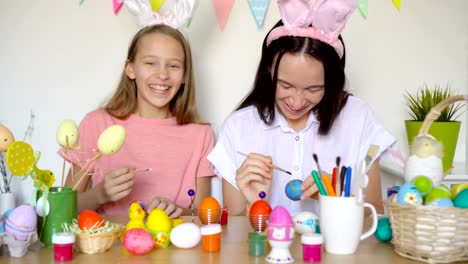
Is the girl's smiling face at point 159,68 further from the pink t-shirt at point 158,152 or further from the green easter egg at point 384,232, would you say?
the green easter egg at point 384,232

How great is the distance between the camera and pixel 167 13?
1.77m

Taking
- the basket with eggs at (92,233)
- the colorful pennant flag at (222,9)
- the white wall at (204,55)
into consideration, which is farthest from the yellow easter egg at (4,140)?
the colorful pennant flag at (222,9)

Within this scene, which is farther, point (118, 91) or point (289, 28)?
point (118, 91)

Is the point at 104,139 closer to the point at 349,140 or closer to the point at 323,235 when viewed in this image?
the point at 323,235

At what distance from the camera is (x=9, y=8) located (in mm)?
1969

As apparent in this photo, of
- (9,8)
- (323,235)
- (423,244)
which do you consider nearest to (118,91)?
(9,8)

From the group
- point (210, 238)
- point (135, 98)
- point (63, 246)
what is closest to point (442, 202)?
point (210, 238)

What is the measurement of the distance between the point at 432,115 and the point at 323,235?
28cm

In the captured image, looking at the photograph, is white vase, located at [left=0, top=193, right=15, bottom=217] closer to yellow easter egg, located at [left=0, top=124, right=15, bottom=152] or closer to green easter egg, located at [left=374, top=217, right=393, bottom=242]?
yellow easter egg, located at [left=0, top=124, right=15, bottom=152]

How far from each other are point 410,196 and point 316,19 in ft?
1.96

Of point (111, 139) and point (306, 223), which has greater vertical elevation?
point (111, 139)

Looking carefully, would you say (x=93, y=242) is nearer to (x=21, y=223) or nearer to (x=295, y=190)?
(x=21, y=223)

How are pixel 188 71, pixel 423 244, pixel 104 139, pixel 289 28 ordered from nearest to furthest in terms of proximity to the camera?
pixel 423 244, pixel 104 139, pixel 289 28, pixel 188 71

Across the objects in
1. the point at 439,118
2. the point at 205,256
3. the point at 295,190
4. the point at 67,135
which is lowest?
the point at 205,256
